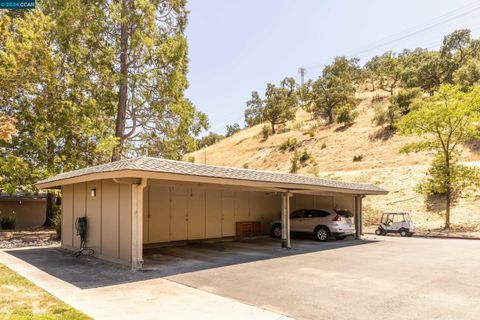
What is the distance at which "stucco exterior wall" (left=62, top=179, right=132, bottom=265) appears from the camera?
1026 centimetres

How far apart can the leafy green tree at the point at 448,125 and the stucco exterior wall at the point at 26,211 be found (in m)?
26.4

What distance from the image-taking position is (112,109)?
20828mm

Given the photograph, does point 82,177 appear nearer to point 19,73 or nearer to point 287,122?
point 19,73

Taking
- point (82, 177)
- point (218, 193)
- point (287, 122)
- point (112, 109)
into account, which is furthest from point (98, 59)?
point (287, 122)

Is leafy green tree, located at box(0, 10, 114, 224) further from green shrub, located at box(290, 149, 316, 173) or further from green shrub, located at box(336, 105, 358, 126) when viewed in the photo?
green shrub, located at box(336, 105, 358, 126)

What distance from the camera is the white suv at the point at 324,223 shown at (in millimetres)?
16531

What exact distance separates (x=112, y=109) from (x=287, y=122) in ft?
162

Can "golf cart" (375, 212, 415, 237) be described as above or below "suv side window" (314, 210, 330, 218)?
below

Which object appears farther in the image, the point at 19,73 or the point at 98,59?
the point at 98,59

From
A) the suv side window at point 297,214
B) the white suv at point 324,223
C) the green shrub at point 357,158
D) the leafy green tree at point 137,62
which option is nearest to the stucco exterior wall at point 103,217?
the leafy green tree at point 137,62

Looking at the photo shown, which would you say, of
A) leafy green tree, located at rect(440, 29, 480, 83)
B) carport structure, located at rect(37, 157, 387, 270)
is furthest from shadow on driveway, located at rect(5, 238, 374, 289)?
leafy green tree, located at rect(440, 29, 480, 83)

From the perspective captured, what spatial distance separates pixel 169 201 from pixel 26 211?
18.2m

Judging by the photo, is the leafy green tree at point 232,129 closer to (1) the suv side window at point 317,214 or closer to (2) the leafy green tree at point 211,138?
(2) the leafy green tree at point 211,138

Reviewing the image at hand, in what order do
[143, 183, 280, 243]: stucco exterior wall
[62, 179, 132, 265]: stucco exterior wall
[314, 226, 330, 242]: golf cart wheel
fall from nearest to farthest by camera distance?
1. [62, 179, 132, 265]: stucco exterior wall
2. [143, 183, 280, 243]: stucco exterior wall
3. [314, 226, 330, 242]: golf cart wheel
